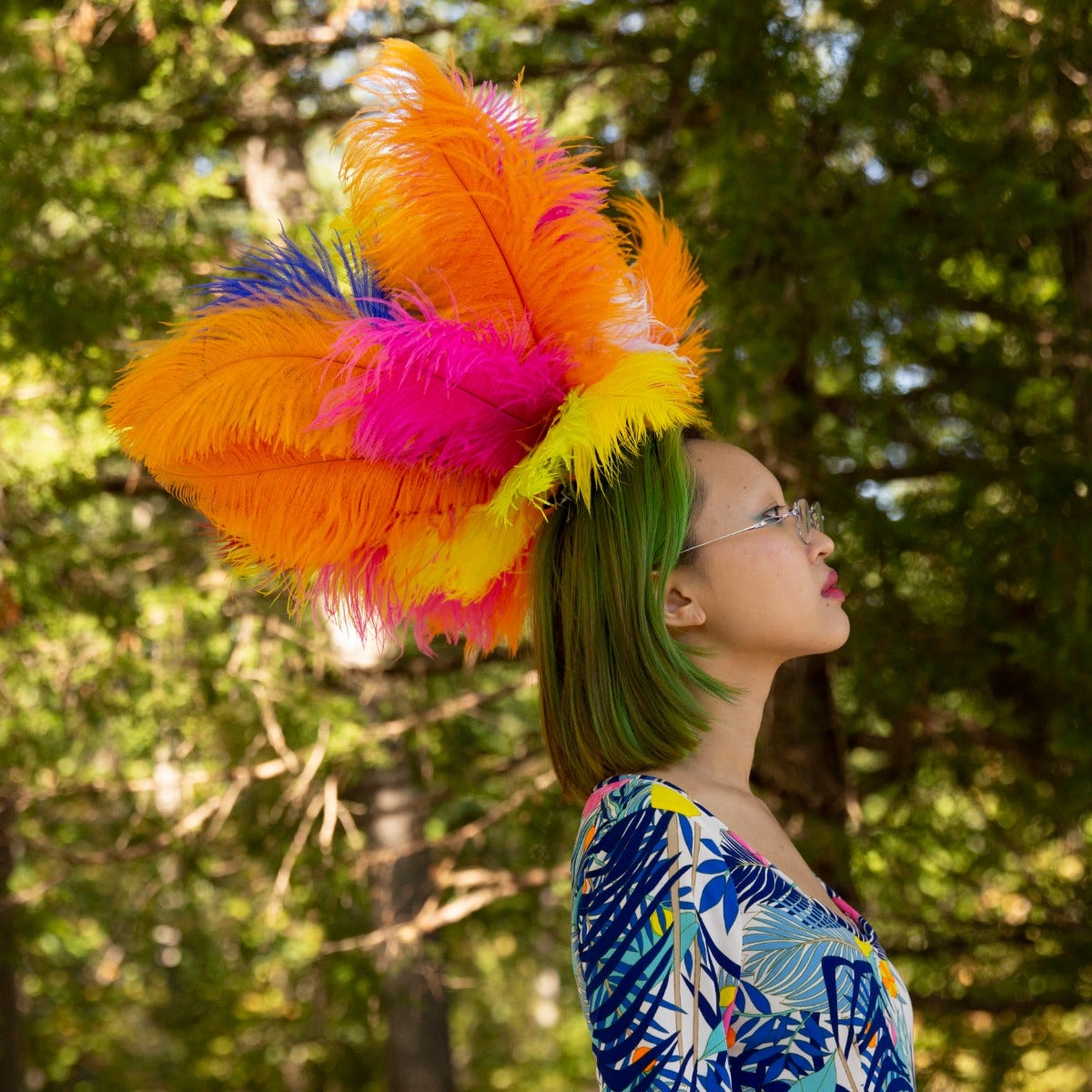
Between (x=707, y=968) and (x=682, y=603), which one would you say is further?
(x=682, y=603)

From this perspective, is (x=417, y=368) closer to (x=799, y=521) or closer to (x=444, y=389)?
(x=444, y=389)

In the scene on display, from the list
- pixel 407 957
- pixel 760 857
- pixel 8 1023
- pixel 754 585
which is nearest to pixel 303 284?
pixel 754 585

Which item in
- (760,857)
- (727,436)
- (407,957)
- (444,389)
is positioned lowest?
(407,957)

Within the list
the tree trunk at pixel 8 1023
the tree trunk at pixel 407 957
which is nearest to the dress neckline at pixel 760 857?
the tree trunk at pixel 407 957

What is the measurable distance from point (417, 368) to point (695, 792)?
766 mm

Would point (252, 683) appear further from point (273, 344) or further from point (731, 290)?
point (273, 344)

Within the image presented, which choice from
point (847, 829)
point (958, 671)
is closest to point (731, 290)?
point (958, 671)

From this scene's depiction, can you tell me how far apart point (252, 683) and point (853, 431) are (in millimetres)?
2825

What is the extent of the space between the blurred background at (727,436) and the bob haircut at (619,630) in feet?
6.08

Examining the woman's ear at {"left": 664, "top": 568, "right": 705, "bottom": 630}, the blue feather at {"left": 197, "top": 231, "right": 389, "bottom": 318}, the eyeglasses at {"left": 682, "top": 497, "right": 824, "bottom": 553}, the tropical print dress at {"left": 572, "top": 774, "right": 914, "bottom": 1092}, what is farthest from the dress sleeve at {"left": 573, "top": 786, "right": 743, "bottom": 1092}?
the blue feather at {"left": 197, "top": 231, "right": 389, "bottom": 318}

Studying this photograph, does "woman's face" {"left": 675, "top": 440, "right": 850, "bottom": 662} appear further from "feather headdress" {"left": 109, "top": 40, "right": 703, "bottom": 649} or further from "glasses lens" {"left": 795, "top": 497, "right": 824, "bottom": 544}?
"feather headdress" {"left": 109, "top": 40, "right": 703, "bottom": 649}

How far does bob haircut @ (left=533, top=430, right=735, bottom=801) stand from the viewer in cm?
191

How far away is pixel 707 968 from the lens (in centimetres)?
157

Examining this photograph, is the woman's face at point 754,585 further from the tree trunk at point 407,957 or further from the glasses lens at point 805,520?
the tree trunk at point 407,957
